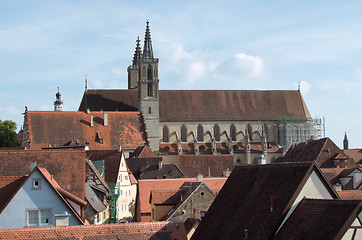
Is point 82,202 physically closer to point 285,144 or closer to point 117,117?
point 117,117

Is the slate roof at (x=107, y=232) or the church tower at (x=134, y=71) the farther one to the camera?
the church tower at (x=134, y=71)

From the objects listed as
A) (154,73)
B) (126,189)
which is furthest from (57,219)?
(154,73)

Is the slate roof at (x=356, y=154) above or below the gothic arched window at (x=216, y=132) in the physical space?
below

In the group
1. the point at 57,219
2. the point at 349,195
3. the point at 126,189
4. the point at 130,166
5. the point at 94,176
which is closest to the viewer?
the point at 57,219

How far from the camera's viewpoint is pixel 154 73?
3659 inches

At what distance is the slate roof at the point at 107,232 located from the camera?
770 inches


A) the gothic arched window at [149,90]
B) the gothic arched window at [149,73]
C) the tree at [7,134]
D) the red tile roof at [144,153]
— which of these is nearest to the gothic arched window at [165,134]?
the gothic arched window at [149,90]

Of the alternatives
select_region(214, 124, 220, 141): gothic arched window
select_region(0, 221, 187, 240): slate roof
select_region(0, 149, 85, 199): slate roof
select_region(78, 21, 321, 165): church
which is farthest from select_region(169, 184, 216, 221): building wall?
select_region(214, 124, 220, 141): gothic arched window

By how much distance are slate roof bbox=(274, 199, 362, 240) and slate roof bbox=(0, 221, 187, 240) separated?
529 cm

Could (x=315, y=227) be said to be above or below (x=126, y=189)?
below

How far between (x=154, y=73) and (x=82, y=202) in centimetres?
6695

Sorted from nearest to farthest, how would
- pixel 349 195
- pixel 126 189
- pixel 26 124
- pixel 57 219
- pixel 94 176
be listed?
pixel 57 219 → pixel 349 195 → pixel 94 176 → pixel 126 189 → pixel 26 124

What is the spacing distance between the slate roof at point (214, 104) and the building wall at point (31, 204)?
234 feet

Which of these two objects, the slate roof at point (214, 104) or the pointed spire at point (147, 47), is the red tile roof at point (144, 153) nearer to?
the slate roof at point (214, 104)
